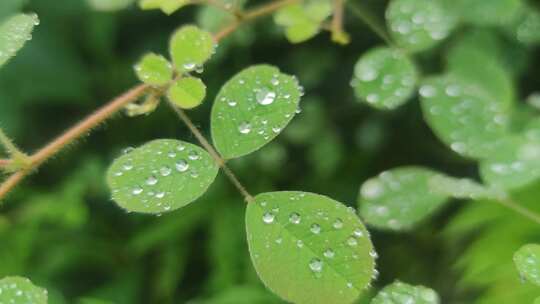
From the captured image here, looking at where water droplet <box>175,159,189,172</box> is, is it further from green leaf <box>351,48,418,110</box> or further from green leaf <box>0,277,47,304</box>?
green leaf <box>351,48,418,110</box>

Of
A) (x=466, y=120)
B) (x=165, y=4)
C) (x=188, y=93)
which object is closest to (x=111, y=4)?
(x=165, y=4)

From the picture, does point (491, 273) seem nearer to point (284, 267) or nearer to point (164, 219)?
point (284, 267)

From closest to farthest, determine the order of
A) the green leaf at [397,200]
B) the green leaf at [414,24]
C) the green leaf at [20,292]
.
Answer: the green leaf at [20,292], the green leaf at [397,200], the green leaf at [414,24]

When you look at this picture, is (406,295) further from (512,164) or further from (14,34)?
(14,34)

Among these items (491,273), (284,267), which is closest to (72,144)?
(284,267)

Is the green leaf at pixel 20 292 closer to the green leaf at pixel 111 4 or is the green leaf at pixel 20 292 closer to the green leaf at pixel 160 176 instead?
the green leaf at pixel 160 176

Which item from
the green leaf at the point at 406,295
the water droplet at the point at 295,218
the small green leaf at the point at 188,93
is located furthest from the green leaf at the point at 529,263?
the small green leaf at the point at 188,93
